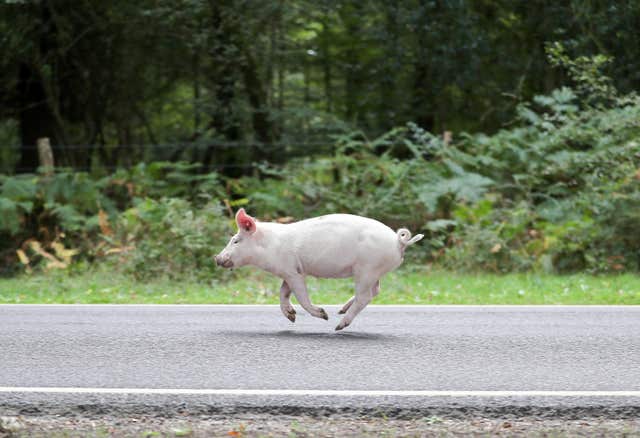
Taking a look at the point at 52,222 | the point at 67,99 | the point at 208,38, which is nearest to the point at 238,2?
the point at 208,38

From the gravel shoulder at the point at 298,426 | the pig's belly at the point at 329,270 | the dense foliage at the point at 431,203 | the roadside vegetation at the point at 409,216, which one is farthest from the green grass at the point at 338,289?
the gravel shoulder at the point at 298,426

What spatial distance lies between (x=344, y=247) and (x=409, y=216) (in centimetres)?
831

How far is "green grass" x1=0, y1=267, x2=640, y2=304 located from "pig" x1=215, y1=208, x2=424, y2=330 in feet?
10.2

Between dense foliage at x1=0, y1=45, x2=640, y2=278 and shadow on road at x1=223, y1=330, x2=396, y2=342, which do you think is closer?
shadow on road at x1=223, y1=330, x2=396, y2=342

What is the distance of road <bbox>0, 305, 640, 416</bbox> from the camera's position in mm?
5168

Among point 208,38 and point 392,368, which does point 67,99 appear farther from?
A: point 392,368

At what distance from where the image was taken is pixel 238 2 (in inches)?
776

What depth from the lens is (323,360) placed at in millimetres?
6305

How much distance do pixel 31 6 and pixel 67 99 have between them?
8.48ft

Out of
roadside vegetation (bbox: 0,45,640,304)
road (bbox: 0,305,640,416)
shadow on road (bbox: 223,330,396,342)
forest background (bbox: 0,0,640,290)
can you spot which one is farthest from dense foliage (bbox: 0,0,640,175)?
shadow on road (bbox: 223,330,396,342)

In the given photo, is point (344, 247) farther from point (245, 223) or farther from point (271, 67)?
point (271, 67)

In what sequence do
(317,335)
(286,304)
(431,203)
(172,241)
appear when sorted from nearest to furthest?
(286,304) < (317,335) < (172,241) < (431,203)

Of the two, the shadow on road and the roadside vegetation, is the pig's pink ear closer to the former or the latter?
the shadow on road

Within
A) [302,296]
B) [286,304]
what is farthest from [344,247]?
[286,304]
